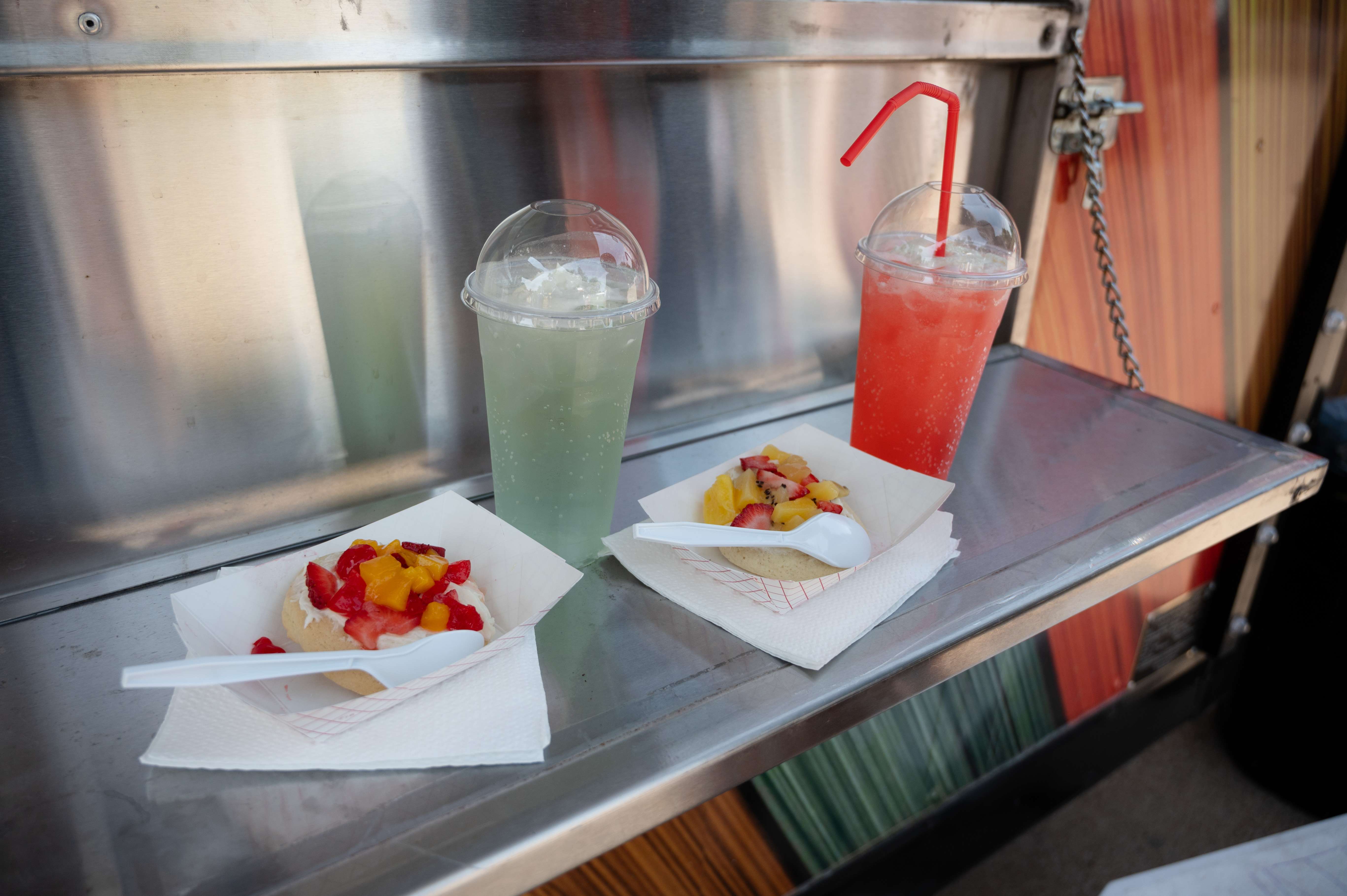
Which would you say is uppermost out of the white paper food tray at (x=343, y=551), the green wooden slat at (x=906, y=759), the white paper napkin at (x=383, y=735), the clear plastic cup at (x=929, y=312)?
the clear plastic cup at (x=929, y=312)

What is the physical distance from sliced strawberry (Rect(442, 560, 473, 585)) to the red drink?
2.04ft

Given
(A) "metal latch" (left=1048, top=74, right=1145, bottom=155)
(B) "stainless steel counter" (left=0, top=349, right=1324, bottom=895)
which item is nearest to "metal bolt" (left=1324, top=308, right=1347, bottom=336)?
(A) "metal latch" (left=1048, top=74, right=1145, bottom=155)

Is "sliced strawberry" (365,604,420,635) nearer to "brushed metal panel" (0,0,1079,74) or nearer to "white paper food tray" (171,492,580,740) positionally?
"white paper food tray" (171,492,580,740)

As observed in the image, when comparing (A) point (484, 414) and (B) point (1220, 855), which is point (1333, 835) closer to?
(B) point (1220, 855)

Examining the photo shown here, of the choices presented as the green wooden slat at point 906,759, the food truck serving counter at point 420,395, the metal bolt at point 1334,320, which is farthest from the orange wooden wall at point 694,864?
the metal bolt at point 1334,320

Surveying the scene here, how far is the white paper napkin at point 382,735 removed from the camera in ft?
2.54

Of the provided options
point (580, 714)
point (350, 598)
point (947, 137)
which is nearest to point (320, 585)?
point (350, 598)

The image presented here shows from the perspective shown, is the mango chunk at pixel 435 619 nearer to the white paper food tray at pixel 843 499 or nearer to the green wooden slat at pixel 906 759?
the white paper food tray at pixel 843 499

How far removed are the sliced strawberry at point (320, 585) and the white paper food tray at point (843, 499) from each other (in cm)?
36

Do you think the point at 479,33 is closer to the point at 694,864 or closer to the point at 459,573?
the point at 459,573

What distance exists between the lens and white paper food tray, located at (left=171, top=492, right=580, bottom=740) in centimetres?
80

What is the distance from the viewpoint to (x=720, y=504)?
1.08 metres

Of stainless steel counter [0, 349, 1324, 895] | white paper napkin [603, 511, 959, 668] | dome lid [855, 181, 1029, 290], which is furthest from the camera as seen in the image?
dome lid [855, 181, 1029, 290]

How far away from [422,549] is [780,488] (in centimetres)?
43
